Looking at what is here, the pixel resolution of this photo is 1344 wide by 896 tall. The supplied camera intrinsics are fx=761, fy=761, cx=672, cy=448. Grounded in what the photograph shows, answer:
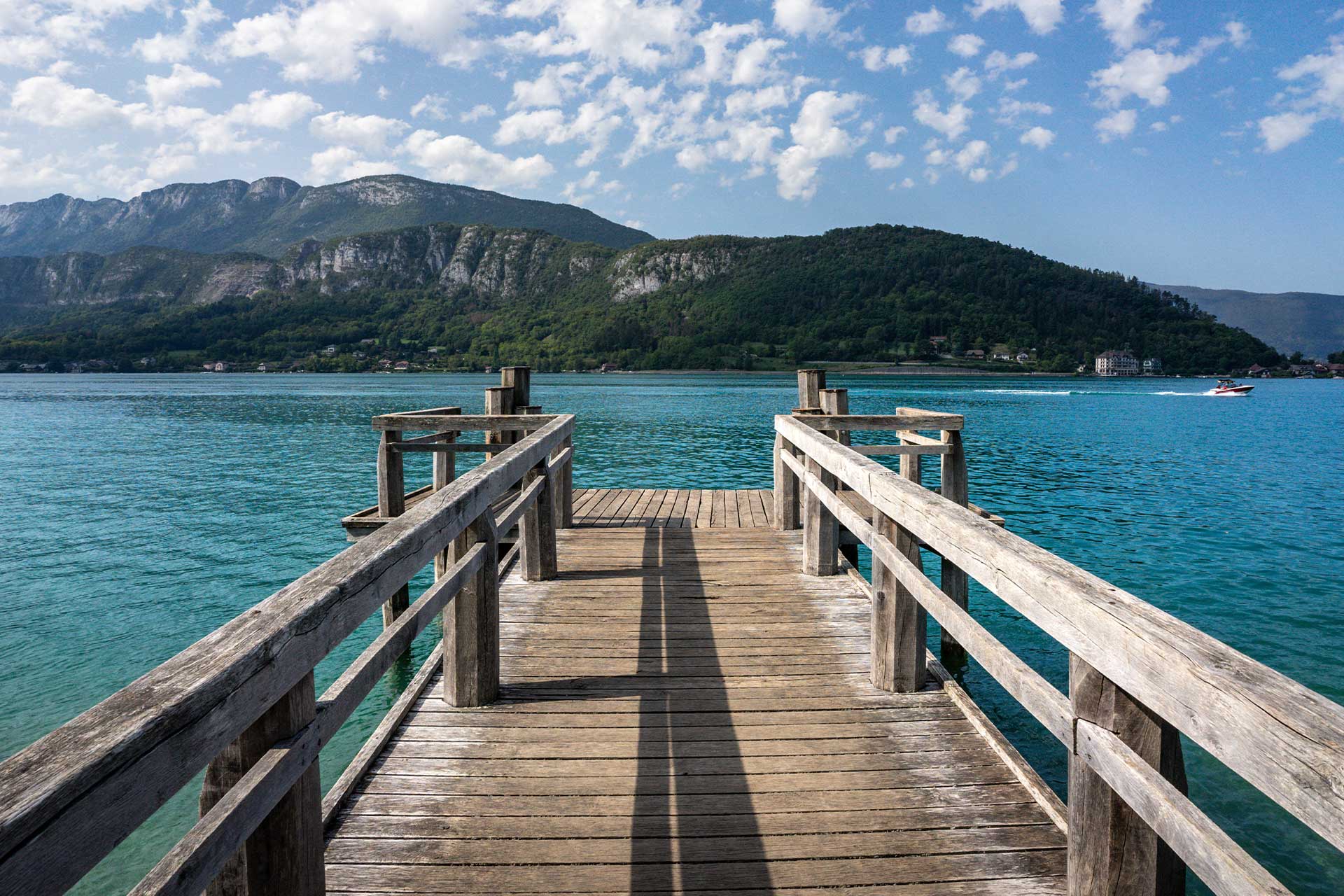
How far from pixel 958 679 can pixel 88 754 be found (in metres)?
7.63

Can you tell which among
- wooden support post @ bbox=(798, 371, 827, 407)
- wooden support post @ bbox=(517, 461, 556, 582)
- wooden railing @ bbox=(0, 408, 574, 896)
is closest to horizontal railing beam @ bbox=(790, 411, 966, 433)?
wooden support post @ bbox=(798, 371, 827, 407)

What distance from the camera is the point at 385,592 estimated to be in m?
2.07

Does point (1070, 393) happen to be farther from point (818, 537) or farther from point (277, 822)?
point (277, 822)

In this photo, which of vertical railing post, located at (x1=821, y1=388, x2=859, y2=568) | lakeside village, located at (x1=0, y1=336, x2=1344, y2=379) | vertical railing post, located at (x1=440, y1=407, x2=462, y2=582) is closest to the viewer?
vertical railing post, located at (x1=821, y1=388, x2=859, y2=568)

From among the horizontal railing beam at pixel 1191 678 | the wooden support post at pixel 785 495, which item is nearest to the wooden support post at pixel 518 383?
the wooden support post at pixel 785 495

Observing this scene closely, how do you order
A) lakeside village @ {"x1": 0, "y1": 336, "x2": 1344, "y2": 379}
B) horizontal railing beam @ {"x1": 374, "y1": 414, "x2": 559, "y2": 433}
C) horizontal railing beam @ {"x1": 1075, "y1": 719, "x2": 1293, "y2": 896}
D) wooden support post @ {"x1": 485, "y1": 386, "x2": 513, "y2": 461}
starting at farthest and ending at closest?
1. lakeside village @ {"x1": 0, "y1": 336, "x2": 1344, "y2": 379}
2. wooden support post @ {"x1": 485, "y1": 386, "x2": 513, "y2": 461}
3. horizontal railing beam @ {"x1": 374, "y1": 414, "x2": 559, "y2": 433}
4. horizontal railing beam @ {"x1": 1075, "y1": 719, "x2": 1293, "y2": 896}

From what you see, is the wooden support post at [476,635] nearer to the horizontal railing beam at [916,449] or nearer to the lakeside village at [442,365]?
the horizontal railing beam at [916,449]

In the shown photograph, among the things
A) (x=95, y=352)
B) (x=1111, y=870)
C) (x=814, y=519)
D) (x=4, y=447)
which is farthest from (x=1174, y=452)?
(x=95, y=352)

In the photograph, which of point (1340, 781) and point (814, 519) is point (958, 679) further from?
point (1340, 781)

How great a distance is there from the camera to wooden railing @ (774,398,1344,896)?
1.12 meters

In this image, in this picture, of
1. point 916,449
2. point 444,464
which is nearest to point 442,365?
point 444,464

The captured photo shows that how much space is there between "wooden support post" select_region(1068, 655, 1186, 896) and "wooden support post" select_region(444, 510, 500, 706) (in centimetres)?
247

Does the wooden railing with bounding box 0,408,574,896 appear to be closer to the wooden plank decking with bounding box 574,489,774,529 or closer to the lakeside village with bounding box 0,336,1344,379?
the wooden plank decking with bounding box 574,489,774,529

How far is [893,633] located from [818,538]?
238cm
